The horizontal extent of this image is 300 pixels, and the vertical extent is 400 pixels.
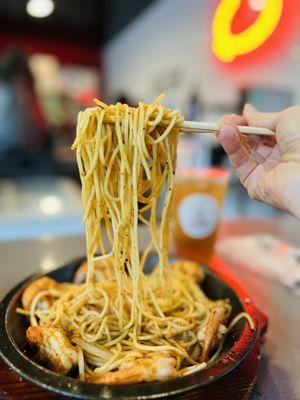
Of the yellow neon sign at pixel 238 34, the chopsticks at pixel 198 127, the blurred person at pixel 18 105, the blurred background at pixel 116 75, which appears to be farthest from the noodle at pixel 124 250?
the blurred person at pixel 18 105

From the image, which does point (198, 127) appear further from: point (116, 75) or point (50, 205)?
point (116, 75)

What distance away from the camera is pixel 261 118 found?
938 mm

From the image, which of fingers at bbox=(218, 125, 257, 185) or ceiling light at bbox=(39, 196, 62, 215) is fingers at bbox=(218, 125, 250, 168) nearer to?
fingers at bbox=(218, 125, 257, 185)

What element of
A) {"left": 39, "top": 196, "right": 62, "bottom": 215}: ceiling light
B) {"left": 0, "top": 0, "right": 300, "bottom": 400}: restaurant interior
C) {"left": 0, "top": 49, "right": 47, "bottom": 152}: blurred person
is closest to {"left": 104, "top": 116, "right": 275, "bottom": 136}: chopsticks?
{"left": 0, "top": 0, "right": 300, "bottom": 400}: restaurant interior

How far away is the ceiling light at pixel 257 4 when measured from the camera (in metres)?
2.63

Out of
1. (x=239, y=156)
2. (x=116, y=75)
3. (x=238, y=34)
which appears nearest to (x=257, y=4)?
(x=238, y=34)

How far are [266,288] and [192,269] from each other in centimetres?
35

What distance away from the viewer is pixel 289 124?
33.1 inches

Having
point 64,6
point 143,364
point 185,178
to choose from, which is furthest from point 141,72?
point 143,364

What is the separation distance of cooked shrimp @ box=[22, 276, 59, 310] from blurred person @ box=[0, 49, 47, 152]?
10.3 feet

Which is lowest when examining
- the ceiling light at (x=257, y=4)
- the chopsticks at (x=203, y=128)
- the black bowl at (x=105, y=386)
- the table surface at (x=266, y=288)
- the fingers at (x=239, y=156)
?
the table surface at (x=266, y=288)

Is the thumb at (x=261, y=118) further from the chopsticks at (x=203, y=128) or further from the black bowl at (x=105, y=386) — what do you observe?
the black bowl at (x=105, y=386)

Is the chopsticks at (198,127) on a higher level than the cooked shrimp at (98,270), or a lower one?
higher

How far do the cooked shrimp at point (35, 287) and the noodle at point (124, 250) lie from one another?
16 millimetres
